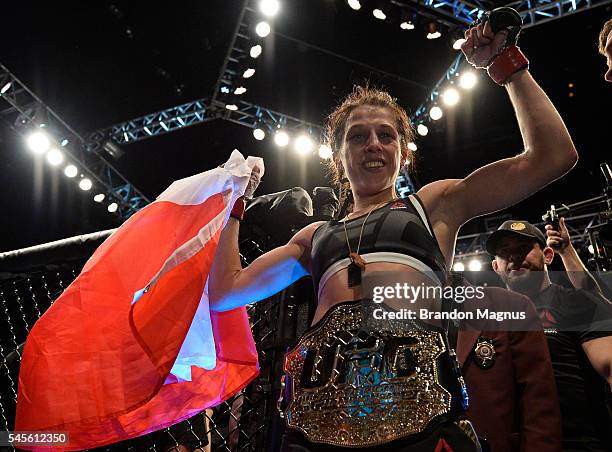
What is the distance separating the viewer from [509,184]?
1.54 metres

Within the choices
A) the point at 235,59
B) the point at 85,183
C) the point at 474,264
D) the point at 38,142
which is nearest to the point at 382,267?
the point at 235,59

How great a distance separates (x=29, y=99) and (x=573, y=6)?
7.28 meters

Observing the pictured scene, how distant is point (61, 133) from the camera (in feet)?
27.6

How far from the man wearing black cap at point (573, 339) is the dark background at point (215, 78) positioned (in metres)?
4.75

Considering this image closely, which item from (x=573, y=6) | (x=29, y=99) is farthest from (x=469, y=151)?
(x=29, y=99)

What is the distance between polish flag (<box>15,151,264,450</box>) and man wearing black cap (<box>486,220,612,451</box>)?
1.28m

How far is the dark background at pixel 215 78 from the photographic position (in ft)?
25.5

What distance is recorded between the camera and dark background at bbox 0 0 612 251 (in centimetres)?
777

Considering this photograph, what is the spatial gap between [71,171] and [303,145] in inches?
146

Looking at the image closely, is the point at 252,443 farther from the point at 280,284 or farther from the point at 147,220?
the point at 147,220

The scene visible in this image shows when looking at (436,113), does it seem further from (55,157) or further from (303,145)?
(55,157)

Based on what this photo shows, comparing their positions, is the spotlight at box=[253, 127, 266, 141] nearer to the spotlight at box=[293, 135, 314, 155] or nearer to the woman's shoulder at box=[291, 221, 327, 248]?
the spotlight at box=[293, 135, 314, 155]

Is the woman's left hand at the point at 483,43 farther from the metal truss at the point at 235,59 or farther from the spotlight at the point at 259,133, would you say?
the spotlight at the point at 259,133

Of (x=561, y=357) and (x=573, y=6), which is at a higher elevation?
(x=573, y=6)
